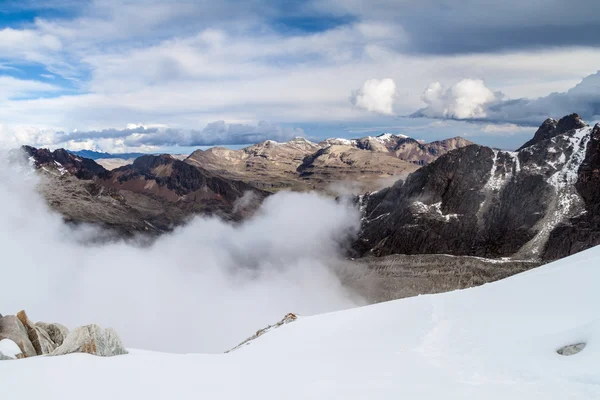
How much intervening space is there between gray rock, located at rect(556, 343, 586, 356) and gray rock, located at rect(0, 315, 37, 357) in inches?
1344

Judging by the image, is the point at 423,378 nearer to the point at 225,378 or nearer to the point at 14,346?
the point at 225,378

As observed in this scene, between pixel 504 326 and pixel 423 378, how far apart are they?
8.76 meters

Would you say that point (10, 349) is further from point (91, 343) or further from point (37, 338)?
point (91, 343)

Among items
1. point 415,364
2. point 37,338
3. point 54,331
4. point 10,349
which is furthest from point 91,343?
point 415,364

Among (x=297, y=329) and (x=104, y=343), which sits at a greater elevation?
(x=104, y=343)

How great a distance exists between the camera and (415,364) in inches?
826

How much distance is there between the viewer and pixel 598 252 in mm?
33750

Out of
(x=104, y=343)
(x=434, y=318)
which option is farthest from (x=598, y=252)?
(x=104, y=343)

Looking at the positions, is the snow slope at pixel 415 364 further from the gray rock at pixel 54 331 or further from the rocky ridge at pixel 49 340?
the gray rock at pixel 54 331

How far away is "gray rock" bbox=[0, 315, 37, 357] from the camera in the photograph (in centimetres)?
3025

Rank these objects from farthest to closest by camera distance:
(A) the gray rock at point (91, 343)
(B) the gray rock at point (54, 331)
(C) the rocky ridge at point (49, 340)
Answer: (B) the gray rock at point (54, 331) < (C) the rocky ridge at point (49, 340) < (A) the gray rock at point (91, 343)

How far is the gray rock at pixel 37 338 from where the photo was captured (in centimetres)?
3290

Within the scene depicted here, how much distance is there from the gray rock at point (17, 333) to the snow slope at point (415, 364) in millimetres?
10546

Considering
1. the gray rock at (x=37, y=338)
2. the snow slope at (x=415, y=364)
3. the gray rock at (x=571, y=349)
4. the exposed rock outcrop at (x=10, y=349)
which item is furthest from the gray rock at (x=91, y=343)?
the gray rock at (x=571, y=349)
